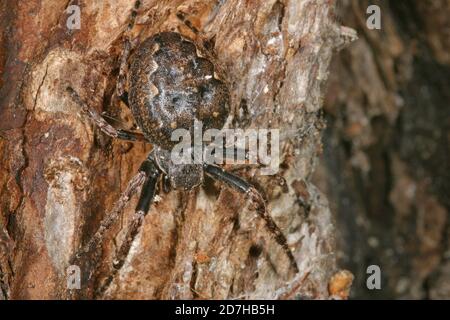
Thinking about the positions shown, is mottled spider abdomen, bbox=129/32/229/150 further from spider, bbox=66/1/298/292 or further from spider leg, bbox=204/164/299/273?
spider leg, bbox=204/164/299/273

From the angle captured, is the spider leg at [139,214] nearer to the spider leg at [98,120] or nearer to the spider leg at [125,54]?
the spider leg at [98,120]

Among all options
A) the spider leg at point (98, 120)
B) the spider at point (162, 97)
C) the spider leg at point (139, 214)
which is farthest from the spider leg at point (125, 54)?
the spider leg at point (139, 214)

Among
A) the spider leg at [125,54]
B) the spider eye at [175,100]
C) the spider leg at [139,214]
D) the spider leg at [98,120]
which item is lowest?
the spider leg at [139,214]

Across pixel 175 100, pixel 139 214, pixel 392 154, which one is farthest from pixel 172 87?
pixel 392 154

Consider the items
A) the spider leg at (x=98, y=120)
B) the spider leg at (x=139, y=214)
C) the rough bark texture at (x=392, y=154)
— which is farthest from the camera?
the rough bark texture at (x=392, y=154)

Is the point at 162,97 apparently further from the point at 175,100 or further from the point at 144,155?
the point at 144,155
